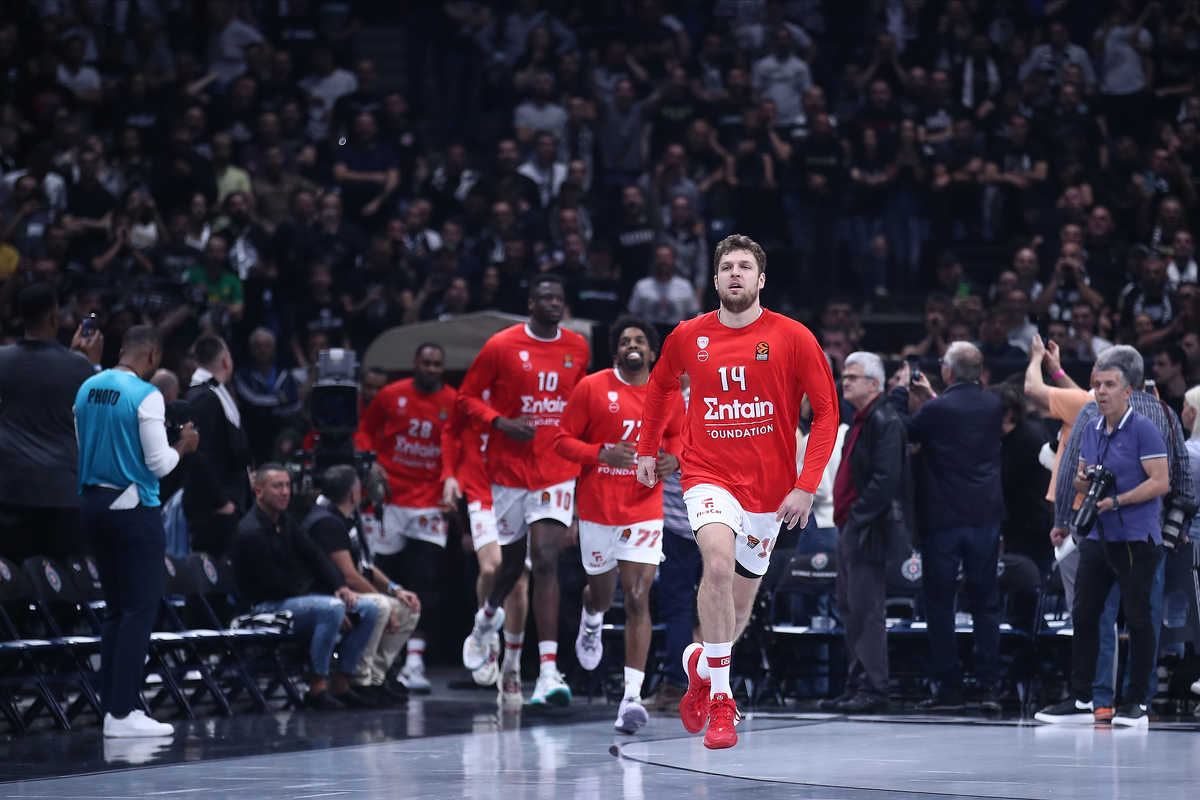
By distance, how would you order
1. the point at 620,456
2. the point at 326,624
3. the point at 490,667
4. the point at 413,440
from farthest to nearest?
1. the point at 413,440
2. the point at 490,667
3. the point at 326,624
4. the point at 620,456

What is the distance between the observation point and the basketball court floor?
6.29 meters

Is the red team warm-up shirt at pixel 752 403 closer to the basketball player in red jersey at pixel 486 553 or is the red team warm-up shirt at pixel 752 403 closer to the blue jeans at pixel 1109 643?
the blue jeans at pixel 1109 643

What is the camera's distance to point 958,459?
9992mm

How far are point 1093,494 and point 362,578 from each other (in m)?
4.76

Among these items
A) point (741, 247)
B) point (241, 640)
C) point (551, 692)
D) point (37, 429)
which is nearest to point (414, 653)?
point (241, 640)

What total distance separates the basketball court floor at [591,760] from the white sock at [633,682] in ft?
0.82

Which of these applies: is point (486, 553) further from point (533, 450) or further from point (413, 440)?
point (413, 440)

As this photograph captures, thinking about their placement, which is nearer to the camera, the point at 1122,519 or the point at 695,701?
the point at 695,701

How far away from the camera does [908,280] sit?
622 inches

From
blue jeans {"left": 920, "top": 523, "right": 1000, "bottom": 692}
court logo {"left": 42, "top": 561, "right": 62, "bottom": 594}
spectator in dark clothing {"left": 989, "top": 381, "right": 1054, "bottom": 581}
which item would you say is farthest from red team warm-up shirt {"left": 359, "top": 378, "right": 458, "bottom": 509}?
spectator in dark clothing {"left": 989, "top": 381, "right": 1054, "bottom": 581}

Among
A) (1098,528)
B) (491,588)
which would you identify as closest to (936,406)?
(1098,528)

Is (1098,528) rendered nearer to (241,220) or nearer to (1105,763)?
(1105,763)

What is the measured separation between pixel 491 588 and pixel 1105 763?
419 cm

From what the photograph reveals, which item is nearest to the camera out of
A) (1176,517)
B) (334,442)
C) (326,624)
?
(1176,517)
